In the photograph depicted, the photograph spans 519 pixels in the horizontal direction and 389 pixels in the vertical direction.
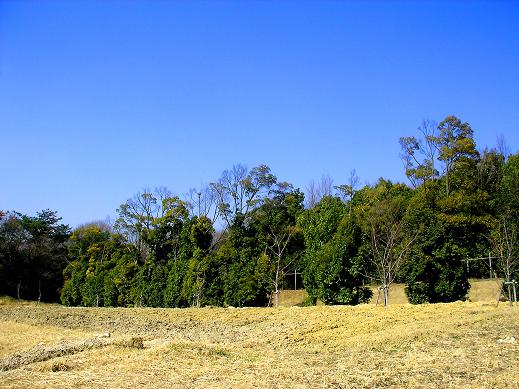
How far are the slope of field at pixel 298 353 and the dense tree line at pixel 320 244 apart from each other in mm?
6543

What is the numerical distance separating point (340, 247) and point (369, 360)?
18.7m

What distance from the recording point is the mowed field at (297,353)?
362 inches

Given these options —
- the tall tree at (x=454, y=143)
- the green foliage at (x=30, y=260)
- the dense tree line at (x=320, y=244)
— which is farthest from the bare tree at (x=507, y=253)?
the green foliage at (x=30, y=260)

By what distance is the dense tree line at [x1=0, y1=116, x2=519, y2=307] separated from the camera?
89.0 feet

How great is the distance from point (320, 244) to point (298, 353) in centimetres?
1963

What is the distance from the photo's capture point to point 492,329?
47.1 ft

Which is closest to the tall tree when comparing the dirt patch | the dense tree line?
the dense tree line

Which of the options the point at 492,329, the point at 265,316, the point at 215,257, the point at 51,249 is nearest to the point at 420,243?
the point at 265,316

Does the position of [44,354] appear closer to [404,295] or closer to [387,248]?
[387,248]

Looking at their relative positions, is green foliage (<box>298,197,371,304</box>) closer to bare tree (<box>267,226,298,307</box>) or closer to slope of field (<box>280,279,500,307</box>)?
slope of field (<box>280,279,500,307</box>)

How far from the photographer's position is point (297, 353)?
13.0 metres

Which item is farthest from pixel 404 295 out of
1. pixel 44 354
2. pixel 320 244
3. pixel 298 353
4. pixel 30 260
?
pixel 30 260

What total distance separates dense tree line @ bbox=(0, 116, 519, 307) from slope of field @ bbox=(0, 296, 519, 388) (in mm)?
6543

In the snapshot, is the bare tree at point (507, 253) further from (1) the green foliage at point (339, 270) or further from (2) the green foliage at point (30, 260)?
(2) the green foliage at point (30, 260)
